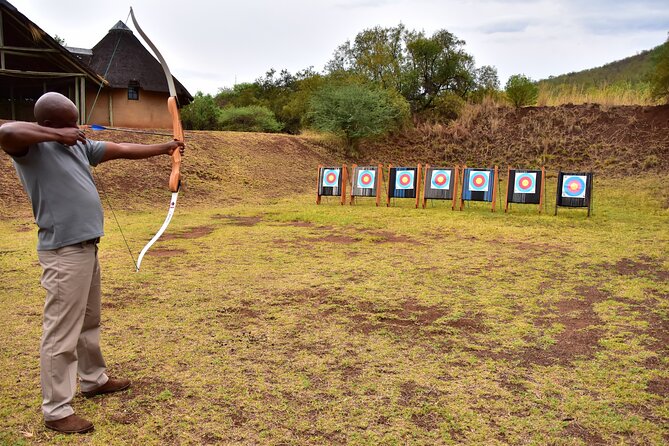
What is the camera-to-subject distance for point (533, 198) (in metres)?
10.1

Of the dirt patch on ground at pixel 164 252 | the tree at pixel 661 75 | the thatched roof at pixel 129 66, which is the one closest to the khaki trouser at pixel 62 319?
the dirt patch on ground at pixel 164 252

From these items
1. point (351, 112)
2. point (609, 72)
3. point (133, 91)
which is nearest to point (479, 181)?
point (351, 112)

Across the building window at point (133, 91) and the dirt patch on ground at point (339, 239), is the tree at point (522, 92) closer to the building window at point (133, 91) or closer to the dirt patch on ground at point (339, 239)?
the building window at point (133, 91)

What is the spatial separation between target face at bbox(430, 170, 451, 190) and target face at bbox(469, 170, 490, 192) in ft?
1.45

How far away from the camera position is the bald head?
2.18 m

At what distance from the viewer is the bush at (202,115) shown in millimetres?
22531

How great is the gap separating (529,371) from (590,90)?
68.3 ft

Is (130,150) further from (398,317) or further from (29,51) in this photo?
(29,51)

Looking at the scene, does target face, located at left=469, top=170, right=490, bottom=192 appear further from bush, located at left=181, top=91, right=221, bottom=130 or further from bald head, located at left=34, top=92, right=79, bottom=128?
bush, located at left=181, top=91, right=221, bottom=130

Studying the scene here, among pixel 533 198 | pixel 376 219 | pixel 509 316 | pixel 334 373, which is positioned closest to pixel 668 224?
pixel 533 198

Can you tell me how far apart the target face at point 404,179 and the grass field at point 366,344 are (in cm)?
458

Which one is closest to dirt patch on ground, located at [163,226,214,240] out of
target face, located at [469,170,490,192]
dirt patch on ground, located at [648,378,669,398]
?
target face, located at [469,170,490,192]

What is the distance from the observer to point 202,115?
894 inches

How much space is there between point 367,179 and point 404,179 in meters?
0.86
